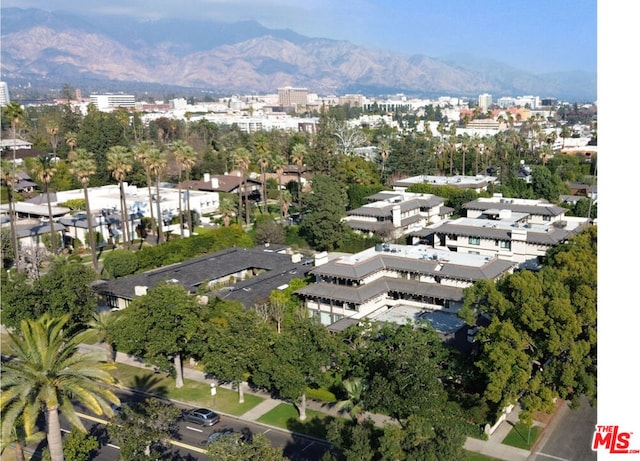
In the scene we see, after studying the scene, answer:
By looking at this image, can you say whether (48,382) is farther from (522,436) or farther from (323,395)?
(522,436)

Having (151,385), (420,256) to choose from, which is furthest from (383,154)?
(151,385)

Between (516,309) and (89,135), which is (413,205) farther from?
(89,135)

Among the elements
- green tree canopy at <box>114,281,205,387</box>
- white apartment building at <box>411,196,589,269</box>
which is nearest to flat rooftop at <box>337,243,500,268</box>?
white apartment building at <box>411,196,589,269</box>

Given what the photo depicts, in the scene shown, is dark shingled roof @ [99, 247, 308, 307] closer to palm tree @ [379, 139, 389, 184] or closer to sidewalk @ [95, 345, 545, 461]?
sidewalk @ [95, 345, 545, 461]

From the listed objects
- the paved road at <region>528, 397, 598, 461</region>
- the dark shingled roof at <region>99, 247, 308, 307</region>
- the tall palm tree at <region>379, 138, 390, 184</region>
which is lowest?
the paved road at <region>528, 397, 598, 461</region>

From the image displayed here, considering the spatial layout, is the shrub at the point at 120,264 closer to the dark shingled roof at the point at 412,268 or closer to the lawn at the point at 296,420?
the dark shingled roof at the point at 412,268
